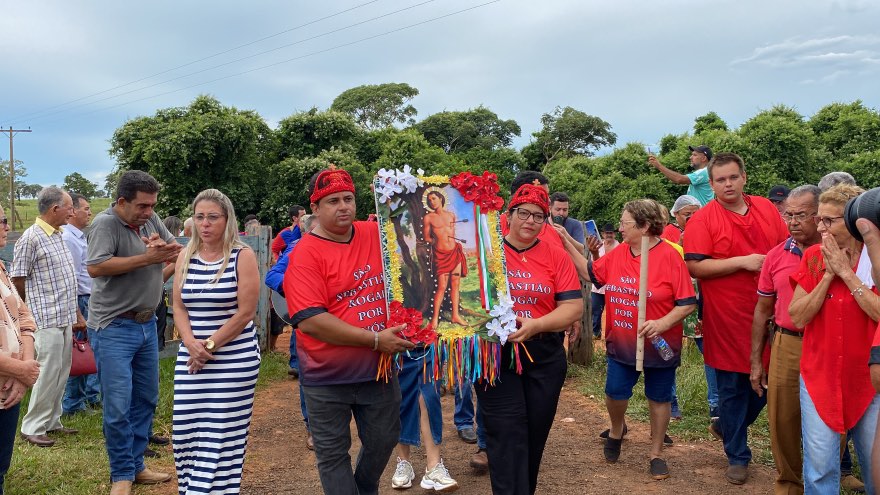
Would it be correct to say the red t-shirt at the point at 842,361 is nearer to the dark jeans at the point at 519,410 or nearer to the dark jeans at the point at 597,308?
the dark jeans at the point at 519,410

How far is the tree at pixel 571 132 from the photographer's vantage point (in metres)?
35.9

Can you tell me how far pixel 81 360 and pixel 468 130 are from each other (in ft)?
128

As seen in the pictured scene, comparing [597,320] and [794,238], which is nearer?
[794,238]

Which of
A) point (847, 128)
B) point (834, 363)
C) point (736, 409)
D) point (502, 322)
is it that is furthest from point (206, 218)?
point (847, 128)

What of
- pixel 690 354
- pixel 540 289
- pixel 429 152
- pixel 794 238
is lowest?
pixel 690 354

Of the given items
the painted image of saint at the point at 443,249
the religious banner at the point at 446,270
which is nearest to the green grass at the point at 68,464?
the religious banner at the point at 446,270

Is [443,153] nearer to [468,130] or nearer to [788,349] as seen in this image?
[468,130]

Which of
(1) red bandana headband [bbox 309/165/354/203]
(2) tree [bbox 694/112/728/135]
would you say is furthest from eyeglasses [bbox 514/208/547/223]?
(2) tree [bbox 694/112/728/135]

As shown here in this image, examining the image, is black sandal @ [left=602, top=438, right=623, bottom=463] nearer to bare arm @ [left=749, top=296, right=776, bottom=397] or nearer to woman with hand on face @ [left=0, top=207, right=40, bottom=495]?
bare arm @ [left=749, top=296, right=776, bottom=397]

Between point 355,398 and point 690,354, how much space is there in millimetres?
6410

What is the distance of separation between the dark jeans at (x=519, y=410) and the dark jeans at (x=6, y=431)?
256cm

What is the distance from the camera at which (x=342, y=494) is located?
379 cm

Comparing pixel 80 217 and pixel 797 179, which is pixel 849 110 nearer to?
pixel 797 179

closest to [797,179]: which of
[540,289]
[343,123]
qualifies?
[540,289]
